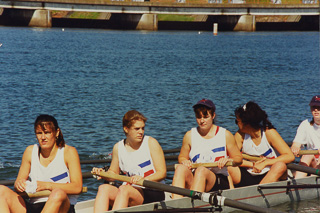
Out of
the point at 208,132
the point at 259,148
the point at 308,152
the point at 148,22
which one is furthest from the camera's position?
the point at 148,22

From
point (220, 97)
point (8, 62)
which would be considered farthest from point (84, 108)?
point (8, 62)

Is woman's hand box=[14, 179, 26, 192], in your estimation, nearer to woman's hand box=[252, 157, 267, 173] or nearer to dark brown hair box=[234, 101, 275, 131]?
dark brown hair box=[234, 101, 275, 131]

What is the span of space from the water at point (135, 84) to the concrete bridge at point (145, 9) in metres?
7.17

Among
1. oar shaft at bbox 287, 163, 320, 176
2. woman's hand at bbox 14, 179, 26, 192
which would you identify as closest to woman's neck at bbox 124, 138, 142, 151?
woman's hand at bbox 14, 179, 26, 192

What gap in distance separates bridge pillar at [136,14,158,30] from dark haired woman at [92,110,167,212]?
219 feet

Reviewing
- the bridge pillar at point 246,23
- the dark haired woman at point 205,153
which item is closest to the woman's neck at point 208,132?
the dark haired woman at point 205,153

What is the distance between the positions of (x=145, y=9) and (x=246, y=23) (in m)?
15.0

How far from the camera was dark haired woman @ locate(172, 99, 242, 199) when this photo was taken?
7992mm

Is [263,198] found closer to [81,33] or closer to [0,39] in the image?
[0,39]

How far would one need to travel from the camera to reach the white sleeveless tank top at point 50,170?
6.85m

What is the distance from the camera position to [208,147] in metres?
8.29

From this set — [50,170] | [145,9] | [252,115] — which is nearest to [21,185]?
[50,170]

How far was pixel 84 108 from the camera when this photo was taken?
22906mm

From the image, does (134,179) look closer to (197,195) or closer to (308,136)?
(197,195)
